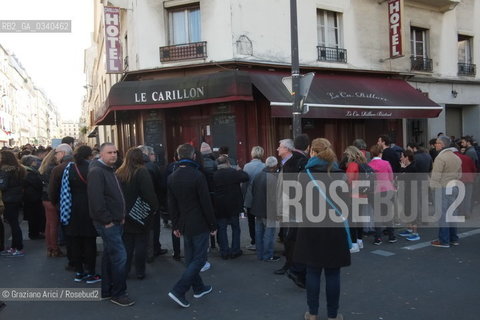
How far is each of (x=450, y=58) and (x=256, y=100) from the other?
358 inches

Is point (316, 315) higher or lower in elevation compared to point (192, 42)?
lower

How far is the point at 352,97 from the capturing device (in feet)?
39.6

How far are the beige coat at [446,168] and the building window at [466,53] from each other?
1172 centimetres

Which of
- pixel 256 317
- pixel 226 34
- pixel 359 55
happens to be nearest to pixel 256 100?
pixel 226 34

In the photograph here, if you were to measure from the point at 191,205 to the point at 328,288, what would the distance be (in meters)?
1.77

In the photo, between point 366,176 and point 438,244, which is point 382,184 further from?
point 438,244

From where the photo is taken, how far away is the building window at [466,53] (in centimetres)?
1641

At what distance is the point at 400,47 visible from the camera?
1329 cm

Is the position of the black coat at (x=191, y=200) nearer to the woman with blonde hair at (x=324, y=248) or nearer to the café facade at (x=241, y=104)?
the woman with blonde hair at (x=324, y=248)

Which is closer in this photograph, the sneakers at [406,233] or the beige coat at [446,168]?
the beige coat at [446,168]

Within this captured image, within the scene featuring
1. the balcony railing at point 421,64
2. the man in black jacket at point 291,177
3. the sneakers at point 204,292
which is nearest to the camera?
the sneakers at point 204,292

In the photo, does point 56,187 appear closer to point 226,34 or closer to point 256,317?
point 256,317

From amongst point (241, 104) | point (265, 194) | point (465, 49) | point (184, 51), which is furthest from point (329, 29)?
point (265, 194)

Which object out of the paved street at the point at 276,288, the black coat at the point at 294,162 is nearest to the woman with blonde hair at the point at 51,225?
the paved street at the point at 276,288
